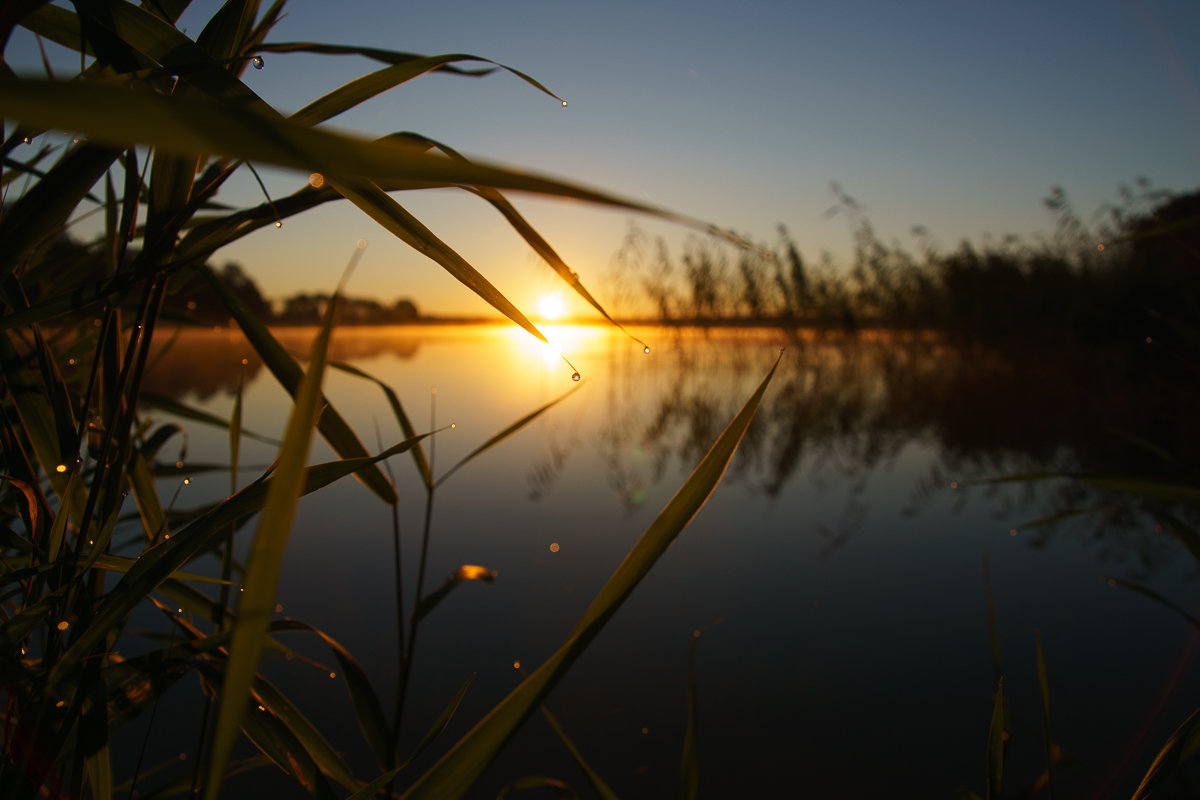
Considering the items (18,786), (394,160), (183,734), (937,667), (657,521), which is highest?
(394,160)

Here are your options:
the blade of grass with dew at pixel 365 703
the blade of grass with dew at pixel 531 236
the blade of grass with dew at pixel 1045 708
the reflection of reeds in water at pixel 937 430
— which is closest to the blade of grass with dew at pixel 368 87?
the blade of grass with dew at pixel 531 236

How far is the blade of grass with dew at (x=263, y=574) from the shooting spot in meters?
0.15

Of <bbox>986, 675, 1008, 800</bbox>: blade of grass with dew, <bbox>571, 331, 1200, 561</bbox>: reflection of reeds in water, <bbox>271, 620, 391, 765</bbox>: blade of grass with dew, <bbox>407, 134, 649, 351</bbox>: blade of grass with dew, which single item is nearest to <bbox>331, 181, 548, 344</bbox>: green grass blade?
<bbox>407, 134, 649, 351</bbox>: blade of grass with dew

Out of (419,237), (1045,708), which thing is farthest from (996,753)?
(419,237)

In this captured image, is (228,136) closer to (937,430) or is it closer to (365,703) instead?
(365,703)

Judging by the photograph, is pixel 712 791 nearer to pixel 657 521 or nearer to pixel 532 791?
pixel 532 791

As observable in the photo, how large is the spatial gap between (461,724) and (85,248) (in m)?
0.70

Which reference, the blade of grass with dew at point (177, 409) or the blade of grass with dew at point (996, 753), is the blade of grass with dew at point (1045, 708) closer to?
the blade of grass with dew at point (996, 753)

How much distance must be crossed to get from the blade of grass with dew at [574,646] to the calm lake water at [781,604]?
6.7 inches

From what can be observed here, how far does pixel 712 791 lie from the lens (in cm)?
79

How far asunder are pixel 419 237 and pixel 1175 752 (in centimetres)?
48

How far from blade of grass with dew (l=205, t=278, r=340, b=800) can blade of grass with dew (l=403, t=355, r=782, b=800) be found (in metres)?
0.10

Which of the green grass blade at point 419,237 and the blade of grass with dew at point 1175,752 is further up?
the green grass blade at point 419,237

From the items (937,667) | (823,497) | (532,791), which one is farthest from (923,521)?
(532,791)
